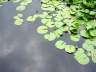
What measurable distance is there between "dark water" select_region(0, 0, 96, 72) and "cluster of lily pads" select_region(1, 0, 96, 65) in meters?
0.07

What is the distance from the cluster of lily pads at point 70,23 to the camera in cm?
200

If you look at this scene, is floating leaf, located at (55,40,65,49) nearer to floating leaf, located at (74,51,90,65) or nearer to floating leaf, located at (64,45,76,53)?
floating leaf, located at (64,45,76,53)

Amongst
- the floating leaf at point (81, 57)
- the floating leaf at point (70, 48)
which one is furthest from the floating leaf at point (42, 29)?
the floating leaf at point (81, 57)

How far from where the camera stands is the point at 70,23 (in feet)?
7.62

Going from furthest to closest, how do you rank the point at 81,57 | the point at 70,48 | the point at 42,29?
the point at 42,29 → the point at 70,48 → the point at 81,57

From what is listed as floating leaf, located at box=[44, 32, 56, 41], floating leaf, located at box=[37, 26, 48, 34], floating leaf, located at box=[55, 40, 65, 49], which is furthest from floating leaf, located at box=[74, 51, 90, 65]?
floating leaf, located at box=[37, 26, 48, 34]

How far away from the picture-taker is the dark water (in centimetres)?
185

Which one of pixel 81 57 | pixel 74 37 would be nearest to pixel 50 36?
pixel 74 37

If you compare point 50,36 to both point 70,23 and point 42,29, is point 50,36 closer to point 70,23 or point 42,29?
point 42,29

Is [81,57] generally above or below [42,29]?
below

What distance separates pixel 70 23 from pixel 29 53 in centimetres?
65

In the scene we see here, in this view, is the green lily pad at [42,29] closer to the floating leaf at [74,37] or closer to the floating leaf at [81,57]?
the floating leaf at [74,37]

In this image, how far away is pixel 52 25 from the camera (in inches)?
92.5

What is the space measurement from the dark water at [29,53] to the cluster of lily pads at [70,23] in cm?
7
